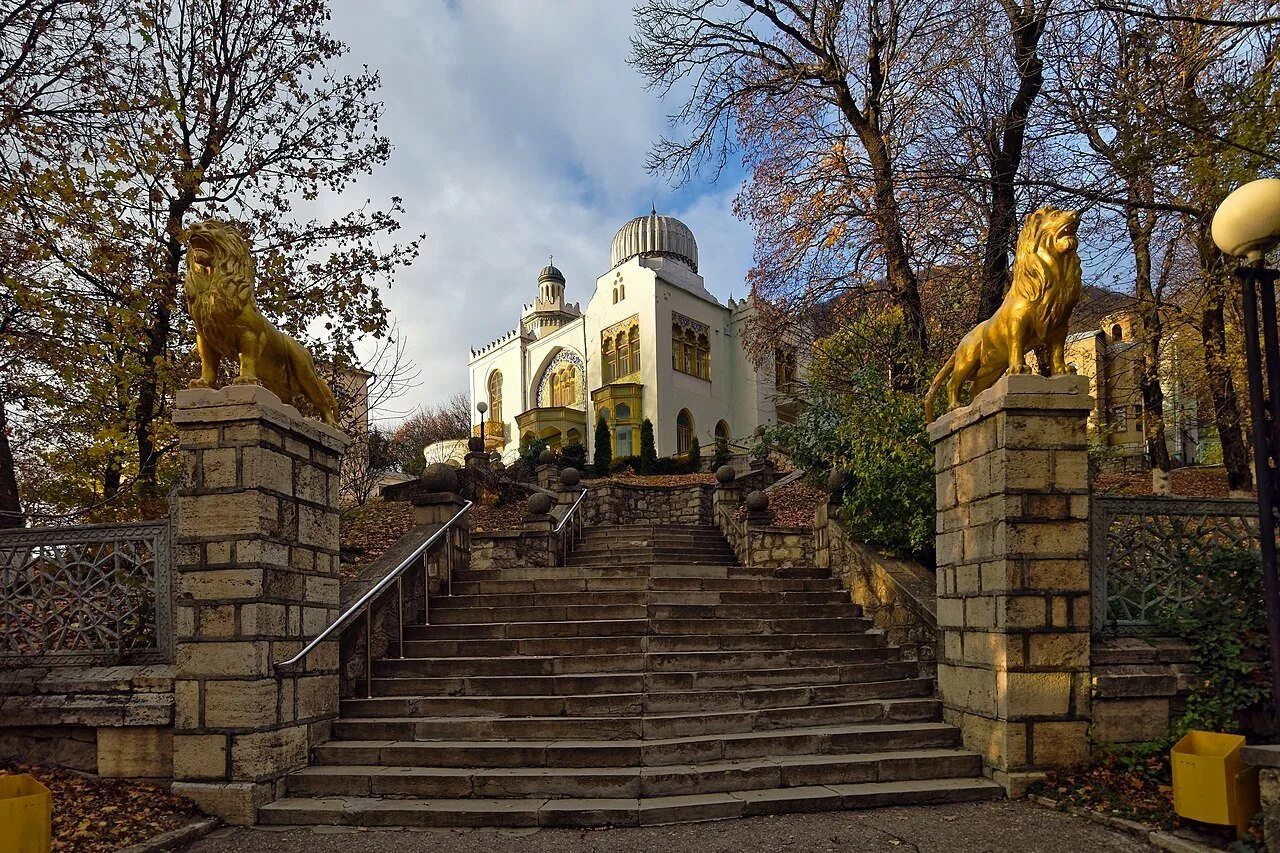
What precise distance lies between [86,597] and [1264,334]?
24.0 feet

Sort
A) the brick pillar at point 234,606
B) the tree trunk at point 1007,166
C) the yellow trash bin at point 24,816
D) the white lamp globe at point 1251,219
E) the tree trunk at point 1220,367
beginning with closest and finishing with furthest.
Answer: the yellow trash bin at point 24,816, the white lamp globe at point 1251,219, the brick pillar at point 234,606, the tree trunk at point 1007,166, the tree trunk at point 1220,367

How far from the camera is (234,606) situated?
201 inches

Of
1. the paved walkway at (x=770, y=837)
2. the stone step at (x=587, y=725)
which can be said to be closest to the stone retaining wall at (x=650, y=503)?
the stone step at (x=587, y=725)

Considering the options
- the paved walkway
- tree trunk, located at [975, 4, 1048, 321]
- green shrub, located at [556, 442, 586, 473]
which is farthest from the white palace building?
the paved walkway

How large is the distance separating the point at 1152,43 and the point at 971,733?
6252mm

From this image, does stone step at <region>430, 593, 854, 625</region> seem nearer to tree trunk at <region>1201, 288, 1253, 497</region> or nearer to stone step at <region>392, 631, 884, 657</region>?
stone step at <region>392, 631, 884, 657</region>

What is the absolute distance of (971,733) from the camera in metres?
5.76

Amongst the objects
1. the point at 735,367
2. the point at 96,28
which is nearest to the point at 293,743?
the point at 96,28

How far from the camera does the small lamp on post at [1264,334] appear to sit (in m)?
4.06

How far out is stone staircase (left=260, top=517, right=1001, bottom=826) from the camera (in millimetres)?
5129

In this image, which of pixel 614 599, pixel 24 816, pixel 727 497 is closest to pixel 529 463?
pixel 727 497

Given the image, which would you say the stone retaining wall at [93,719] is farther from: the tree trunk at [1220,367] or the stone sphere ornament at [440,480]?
the tree trunk at [1220,367]

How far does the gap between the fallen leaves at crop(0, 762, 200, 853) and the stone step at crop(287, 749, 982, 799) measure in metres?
0.73

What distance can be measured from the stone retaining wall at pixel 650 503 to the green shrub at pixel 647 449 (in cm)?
776
